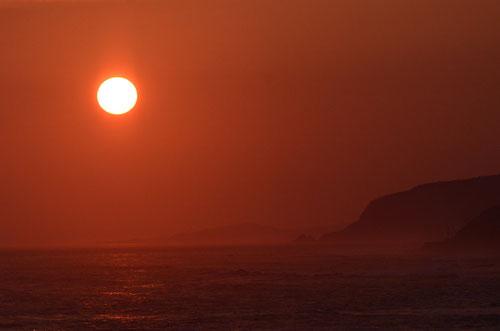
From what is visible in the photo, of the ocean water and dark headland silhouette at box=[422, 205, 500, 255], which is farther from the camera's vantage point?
dark headland silhouette at box=[422, 205, 500, 255]

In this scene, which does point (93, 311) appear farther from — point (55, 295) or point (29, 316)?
point (55, 295)

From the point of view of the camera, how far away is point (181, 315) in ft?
177

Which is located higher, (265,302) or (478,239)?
(478,239)

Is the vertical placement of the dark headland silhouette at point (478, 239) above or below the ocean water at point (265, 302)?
above

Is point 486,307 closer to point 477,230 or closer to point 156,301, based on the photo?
point 156,301

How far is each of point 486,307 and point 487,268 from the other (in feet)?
162

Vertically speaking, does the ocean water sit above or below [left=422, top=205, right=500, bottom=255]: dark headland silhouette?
below

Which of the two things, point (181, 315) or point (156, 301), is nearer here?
point (181, 315)

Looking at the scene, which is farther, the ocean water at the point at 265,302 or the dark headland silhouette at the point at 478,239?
the dark headland silhouette at the point at 478,239

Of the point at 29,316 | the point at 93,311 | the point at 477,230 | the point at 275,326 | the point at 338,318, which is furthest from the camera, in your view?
the point at 477,230

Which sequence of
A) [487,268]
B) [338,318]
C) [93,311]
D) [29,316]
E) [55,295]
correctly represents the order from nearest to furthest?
1. [338,318]
2. [29,316]
3. [93,311]
4. [55,295]
5. [487,268]

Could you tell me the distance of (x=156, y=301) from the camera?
66.1m

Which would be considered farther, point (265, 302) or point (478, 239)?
point (478, 239)

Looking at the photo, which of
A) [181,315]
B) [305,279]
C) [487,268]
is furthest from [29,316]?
[487,268]
